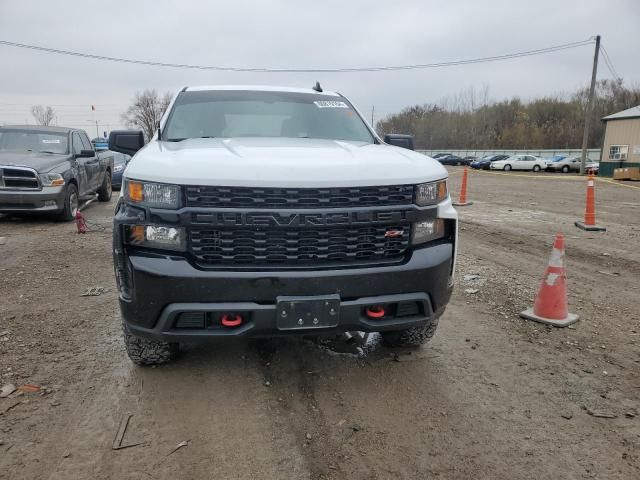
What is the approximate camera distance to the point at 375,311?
2756 mm

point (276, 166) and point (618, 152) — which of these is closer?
point (276, 166)

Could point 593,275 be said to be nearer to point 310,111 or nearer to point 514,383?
point 514,383

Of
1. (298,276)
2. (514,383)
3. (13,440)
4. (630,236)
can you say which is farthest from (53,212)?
(630,236)

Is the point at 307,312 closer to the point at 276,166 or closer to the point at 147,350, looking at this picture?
the point at 276,166

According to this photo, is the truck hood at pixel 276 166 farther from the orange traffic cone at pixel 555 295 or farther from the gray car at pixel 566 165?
the gray car at pixel 566 165

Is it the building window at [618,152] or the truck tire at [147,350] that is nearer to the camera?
the truck tire at [147,350]

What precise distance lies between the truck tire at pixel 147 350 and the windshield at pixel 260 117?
4.99ft

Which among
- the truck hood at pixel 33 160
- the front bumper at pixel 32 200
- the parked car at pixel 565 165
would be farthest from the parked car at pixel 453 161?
the front bumper at pixel 32 200

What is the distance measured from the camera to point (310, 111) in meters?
4.23

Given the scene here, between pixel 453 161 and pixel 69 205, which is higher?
pixel 453 161

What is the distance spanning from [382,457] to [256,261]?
1.17m

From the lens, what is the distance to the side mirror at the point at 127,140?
162 inches

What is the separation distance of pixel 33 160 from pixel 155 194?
773 centimetres

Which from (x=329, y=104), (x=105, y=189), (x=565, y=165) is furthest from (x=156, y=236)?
(x=565, y=165)
